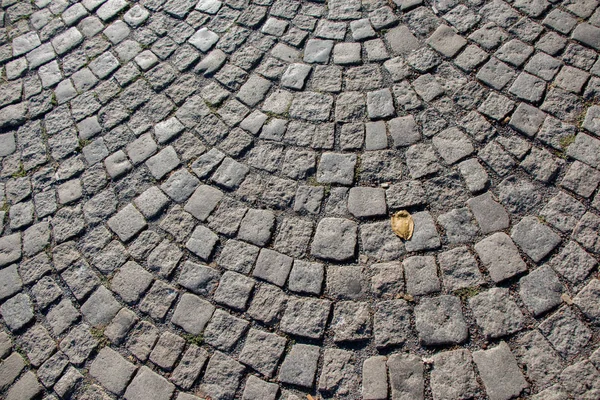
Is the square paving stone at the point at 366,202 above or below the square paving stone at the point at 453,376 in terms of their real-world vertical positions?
above

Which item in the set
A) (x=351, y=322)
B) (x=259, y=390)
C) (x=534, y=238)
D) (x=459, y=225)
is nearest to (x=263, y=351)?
(x=259, y=390)

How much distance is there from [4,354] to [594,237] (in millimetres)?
3627

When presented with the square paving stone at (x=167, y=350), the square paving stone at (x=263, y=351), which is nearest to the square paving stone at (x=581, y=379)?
the square paving stone at (x=263, y=351)

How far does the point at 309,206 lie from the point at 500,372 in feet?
4.81

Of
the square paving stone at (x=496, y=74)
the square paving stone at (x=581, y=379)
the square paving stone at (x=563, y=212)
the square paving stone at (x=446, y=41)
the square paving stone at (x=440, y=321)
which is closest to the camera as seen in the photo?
the square paving stone at (x=581, y=379)

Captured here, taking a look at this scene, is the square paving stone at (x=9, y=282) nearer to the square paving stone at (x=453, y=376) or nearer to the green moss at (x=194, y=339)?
the green moss at (x=194, y=339)

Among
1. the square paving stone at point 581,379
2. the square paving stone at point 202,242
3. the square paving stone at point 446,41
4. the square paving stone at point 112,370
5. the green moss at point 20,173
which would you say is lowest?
the square paving stone at point 581,379

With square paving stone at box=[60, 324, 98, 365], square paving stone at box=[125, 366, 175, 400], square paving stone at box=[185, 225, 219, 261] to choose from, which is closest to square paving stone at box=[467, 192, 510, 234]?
square paving stone at box=[185, 225, 219, 261]

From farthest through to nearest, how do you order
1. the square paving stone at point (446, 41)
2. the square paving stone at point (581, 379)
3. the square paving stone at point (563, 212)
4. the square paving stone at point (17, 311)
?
the square paving stone at point (446, 41)
the square paving stone at point (17, 311)
the square paving stone at point (563, 212)
the square paving stone at point (581, 379)

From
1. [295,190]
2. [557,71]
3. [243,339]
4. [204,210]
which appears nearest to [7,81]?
[204,210]

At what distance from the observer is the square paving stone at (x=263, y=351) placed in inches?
112

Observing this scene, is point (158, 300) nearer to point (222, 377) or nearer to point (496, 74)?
point (222, 377)

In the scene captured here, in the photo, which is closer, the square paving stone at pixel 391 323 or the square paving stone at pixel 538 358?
the square paving stone at pixel 538 358

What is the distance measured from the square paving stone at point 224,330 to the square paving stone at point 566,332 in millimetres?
1671
